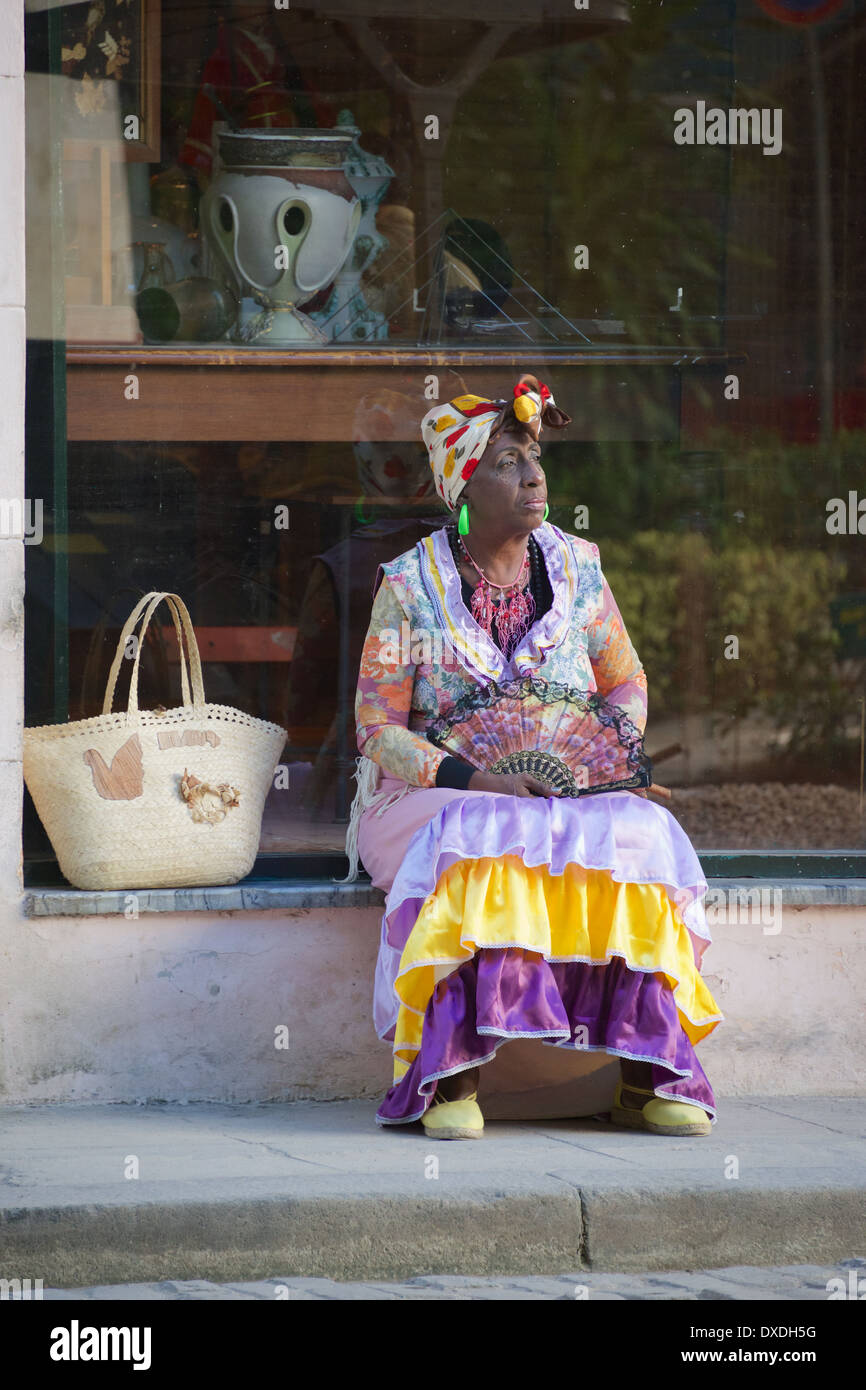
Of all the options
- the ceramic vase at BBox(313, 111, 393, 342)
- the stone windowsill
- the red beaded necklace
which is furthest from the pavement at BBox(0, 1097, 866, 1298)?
the ceramic vase at BBox(313, 111, 393, 342)

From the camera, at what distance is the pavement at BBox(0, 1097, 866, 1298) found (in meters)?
3.74

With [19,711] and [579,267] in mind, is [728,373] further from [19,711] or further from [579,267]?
[19,711]

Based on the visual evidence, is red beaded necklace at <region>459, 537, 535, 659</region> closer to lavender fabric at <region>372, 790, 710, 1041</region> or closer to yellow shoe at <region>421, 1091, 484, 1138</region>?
lavender fabric at <region>372, 790, 710, 1041</region>

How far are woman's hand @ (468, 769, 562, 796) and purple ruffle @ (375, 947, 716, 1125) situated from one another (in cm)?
42

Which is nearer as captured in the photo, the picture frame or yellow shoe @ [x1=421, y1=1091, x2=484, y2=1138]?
yellow shoe @ [x1=421, y1=1091, x2=484, y2=1138]

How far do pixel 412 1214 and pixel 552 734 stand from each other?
4.34 feet

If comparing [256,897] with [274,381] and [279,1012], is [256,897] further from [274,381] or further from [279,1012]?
[274,381]

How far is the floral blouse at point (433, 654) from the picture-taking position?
4.80m

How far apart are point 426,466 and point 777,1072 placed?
215cm

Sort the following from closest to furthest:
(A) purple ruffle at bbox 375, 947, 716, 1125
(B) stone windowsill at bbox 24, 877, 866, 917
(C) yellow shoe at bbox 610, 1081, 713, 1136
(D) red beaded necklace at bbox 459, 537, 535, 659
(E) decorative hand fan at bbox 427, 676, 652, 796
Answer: (A) purple ruffle at bbox 375, 947, 716, 1125 < (C) yellow shoe at bbox 610, 1081, 713, 1136 < (E) decorative hand fan at bbox 427, 676, 652, 796 < (B) stone windowsill at bbox 24, 877, 866, 917 < (D) red beaded necklace at bbox 459, 537, 535, 659

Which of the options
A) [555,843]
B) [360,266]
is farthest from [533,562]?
[360,266]

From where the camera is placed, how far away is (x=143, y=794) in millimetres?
4805
